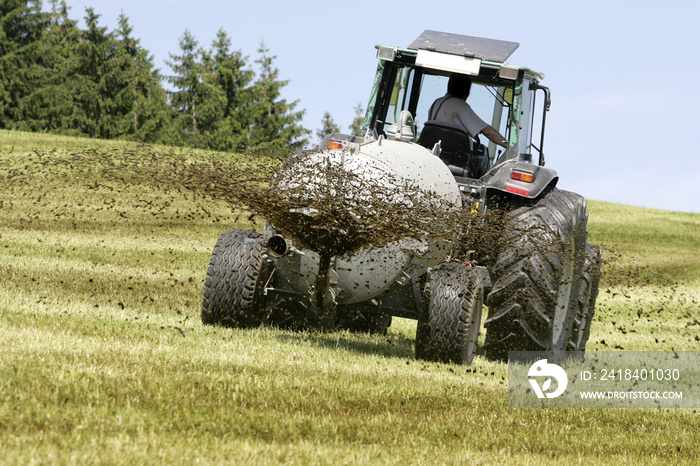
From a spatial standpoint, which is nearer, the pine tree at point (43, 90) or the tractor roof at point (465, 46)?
the tractor roof at point (465, 46)

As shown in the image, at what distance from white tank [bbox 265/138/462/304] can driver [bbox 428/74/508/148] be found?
3.65ft

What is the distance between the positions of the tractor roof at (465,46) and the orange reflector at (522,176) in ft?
4.08

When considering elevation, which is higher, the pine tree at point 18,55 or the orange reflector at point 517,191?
the pine tree at point 18,55

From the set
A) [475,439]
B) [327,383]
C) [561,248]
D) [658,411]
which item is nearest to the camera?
[475,439]

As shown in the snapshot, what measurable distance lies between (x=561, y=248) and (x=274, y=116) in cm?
5111

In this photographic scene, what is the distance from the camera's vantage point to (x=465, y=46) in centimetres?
856

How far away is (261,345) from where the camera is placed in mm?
7129

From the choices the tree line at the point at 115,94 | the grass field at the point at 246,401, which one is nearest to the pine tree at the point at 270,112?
the tree line at the point at 115,94

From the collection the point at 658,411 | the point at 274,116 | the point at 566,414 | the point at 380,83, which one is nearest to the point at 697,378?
the point at 658,411

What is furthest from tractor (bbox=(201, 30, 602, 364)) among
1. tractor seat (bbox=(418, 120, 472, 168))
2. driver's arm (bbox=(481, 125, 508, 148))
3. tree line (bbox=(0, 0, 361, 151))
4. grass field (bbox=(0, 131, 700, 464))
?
tree line (bbox=(0, 0, 361, 151))

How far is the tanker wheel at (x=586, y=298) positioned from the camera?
9312 mm

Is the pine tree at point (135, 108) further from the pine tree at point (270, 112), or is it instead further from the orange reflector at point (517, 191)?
the orange reflector at point (517, 191)

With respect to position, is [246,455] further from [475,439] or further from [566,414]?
[566,414]

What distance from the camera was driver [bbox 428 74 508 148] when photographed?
8164 millimetres
